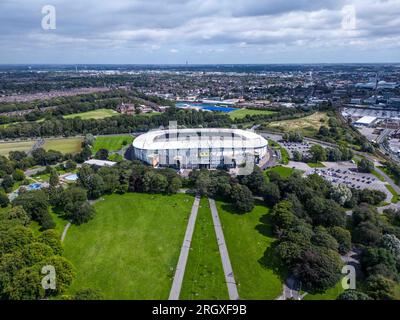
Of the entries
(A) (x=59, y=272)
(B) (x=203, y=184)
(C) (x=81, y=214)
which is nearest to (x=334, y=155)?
(B) (x=203, y=184)

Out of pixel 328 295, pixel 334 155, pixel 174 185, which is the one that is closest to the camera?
pixel 328 295

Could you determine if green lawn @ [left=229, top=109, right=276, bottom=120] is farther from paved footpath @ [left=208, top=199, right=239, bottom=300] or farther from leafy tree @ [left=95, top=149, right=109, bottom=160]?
paved footpath @ [left=208, top=199, right=239, bottom=300]

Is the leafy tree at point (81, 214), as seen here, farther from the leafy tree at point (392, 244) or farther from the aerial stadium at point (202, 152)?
the leafy tree at point (392, 244)

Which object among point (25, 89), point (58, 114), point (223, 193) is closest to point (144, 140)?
point (223, 193)

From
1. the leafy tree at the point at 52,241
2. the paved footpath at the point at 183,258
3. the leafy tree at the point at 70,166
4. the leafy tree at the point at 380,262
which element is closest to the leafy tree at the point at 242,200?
the paved footpath at the point at 183,258

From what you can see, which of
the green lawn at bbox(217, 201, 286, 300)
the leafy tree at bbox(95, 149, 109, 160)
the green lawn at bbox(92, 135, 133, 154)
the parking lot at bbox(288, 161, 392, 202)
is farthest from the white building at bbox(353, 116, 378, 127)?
the leafy tree at bbox(95, 149, 109, 160)

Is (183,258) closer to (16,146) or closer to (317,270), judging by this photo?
(317,270)
